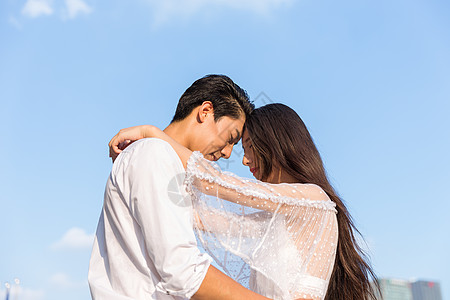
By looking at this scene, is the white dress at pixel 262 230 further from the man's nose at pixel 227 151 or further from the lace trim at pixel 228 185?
the man's nose at pixel 227 151

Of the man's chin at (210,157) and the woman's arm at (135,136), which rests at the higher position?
the man's chin at (210,157)

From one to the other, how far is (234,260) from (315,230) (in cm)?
43

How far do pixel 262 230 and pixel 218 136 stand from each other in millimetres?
769

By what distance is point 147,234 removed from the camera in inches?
50.4

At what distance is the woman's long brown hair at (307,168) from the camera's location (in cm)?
205

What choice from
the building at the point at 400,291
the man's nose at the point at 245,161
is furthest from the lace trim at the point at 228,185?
the building at the point at 400,291

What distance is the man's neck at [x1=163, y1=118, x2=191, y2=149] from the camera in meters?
2.27

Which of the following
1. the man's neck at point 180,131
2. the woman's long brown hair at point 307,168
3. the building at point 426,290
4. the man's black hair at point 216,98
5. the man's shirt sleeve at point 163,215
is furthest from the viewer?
the building at point 426,290

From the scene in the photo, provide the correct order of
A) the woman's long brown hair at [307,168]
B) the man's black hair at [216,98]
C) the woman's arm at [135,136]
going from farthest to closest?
1. the man's black hair at [216,98]
2. the woman's long brown hair at [307,168]
3. the woman's arm at [135,136]

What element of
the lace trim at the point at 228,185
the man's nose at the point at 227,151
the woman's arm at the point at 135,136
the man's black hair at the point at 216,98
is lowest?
the lace trim at the point at 228,185

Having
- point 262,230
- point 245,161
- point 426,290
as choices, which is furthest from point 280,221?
point 426,290

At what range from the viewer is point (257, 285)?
1.72 m

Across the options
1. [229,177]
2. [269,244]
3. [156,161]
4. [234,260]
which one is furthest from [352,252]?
[156,161]

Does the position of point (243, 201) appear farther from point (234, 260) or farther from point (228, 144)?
point (228, 144)
